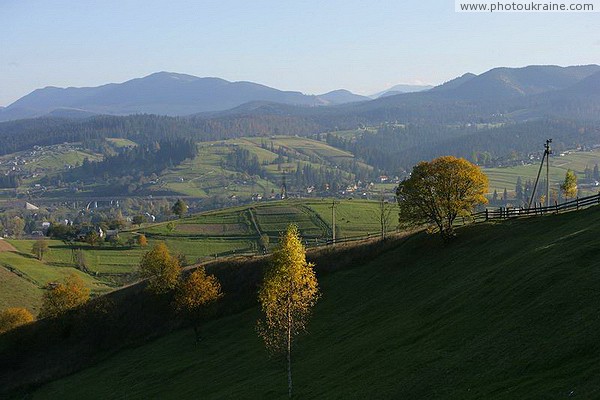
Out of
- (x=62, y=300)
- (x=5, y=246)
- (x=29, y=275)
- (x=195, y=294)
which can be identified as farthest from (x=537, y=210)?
(x=5, y=246)

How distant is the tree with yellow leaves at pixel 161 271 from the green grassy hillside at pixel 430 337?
9576 millimetres

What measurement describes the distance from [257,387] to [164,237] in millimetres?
150183

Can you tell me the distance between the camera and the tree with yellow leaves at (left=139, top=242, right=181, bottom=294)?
271 ft

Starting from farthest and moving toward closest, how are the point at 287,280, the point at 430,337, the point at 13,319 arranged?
the point at 13,319, the point at 287,280, the point at 430,337

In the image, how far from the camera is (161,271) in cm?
8406

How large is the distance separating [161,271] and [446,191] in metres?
42.8

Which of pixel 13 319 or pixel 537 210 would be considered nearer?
pixel 537 210

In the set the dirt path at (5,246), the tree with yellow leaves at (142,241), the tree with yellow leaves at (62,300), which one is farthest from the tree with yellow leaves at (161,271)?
the dirt path at (5,246)

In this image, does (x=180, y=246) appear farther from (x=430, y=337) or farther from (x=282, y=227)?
(x=430, y=337)

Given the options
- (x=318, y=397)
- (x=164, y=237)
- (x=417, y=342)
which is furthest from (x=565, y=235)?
(x=164, y=237)

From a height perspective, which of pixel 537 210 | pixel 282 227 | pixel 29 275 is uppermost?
pixel 537 210

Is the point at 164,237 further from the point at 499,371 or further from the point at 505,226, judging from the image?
the point at 499,371

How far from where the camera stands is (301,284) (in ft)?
137

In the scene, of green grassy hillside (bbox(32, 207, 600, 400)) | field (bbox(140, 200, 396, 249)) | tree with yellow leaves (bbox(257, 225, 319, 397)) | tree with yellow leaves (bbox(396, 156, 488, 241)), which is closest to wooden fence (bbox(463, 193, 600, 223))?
green grassy hillside (bbox(32, 207, 600, 400))
